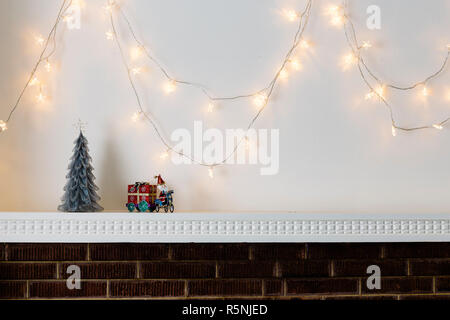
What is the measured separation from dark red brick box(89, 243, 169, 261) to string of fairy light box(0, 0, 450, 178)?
36cm

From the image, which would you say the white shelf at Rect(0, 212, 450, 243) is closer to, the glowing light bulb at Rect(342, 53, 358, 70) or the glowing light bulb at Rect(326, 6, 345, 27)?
the glowing light bulb at Rect(342, 53, 358, 70)

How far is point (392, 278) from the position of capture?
1.85 m

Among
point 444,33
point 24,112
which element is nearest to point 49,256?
point 24,112

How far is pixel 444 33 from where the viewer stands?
1.89m


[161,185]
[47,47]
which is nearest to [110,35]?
[47,47]

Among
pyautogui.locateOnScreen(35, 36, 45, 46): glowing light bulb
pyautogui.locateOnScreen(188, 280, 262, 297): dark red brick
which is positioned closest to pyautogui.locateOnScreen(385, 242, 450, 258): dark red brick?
pyautogui.locateOnScreen(188, 280, 262, 297): dark red brick

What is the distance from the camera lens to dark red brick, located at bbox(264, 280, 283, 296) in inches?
72.3

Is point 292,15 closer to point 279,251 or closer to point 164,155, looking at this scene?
point 164,155

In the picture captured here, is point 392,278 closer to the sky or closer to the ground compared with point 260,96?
closer to the ground
